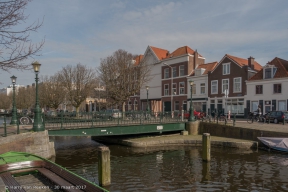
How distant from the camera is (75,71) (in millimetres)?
38750

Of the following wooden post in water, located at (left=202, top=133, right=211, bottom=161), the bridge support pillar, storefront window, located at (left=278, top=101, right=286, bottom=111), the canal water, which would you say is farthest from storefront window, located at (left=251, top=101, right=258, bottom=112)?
wooden post in water, located at (left=202, top=133, right=211, bottom=161)

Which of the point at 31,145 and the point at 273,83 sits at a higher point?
the point at 273,83

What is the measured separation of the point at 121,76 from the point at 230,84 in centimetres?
A: 1550

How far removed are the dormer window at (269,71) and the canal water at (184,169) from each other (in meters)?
16.8

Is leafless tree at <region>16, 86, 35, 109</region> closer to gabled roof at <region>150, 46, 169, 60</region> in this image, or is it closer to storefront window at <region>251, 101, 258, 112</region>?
gabled roof at <region>150, 46, 169, 60</region>

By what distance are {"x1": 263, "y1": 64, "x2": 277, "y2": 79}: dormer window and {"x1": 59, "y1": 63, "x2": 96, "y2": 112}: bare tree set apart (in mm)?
24599

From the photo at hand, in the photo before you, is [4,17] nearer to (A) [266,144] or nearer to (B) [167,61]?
(A) [266,144]

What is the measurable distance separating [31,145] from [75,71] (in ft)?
88.0

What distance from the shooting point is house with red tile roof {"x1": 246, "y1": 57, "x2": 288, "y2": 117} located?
95.7 ft

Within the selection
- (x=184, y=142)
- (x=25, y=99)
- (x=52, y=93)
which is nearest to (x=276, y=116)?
(x=184, y=142)

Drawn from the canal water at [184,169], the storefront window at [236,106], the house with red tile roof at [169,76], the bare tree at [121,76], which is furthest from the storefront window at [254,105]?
the canal water at [184,169]

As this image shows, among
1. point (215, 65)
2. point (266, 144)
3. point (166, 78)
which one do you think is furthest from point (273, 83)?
point (166, 78)

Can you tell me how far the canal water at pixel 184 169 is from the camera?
10.4 m

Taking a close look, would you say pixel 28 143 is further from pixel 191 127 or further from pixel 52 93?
pixel 52 93
